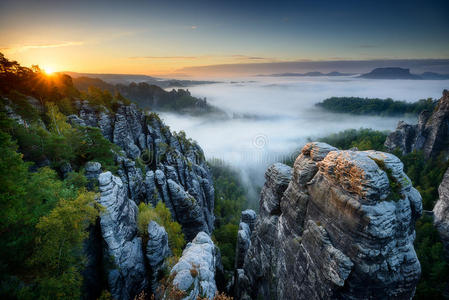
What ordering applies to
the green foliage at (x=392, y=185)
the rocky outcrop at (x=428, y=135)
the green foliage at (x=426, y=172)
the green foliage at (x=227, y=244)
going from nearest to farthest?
the green foliage at (x=392, y=185) < the green foliage at (x=227, y=244) < the green foliage at (x=426, y=172) < the rocky outcrop at (x=428, y=135)

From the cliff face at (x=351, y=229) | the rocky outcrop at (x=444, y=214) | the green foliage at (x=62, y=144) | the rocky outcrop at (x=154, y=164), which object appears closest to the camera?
the cliff face at (x=351, y=229)

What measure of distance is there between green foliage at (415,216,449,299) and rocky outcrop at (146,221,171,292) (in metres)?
44.8

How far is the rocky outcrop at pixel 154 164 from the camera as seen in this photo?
33.2 metres

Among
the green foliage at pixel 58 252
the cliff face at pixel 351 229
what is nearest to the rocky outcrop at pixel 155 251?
the green foliage at pixel 58 252

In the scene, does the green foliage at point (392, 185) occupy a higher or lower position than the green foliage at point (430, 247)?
higher

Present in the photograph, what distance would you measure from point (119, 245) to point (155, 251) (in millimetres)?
3683

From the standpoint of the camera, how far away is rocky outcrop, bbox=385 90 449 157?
210 feet

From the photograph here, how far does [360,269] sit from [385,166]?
6.29 metres

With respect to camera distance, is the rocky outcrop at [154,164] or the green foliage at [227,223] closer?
the rocky outcrop at [154,164]

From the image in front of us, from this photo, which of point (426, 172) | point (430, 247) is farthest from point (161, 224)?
point (426, 172)

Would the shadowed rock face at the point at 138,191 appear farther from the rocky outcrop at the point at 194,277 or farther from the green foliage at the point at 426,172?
the green foliage at the point at 426,172

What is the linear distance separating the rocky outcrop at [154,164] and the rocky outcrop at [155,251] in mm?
7567

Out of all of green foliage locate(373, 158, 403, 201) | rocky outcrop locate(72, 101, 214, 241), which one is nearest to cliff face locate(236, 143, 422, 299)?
green foliage locate(373, 158, 403, 201)

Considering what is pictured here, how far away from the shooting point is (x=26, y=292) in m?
9.06
